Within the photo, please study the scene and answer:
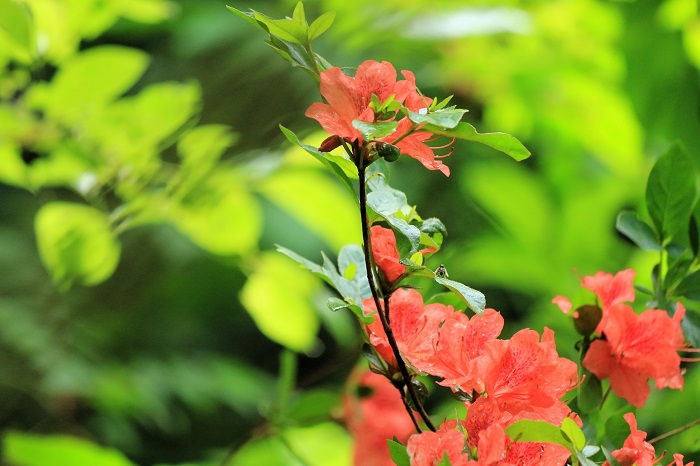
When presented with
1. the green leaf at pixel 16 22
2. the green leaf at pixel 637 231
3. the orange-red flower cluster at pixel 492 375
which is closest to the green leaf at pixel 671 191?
the green leaf at pixel 637 231

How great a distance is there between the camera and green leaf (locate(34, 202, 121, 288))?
0.56 metres

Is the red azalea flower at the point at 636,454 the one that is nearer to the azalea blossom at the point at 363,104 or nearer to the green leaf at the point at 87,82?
the azalea blossom at the point at 363,104

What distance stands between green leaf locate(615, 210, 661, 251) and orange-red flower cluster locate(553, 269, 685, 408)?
1.9 inches

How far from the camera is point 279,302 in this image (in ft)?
2.21

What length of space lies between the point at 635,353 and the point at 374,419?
217 millimetres

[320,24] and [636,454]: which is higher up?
[320,24]

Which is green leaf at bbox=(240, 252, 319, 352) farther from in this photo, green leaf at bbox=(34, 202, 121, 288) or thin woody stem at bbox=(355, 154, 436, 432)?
thin woody stem at bbox=(355, 154, 436, 432)

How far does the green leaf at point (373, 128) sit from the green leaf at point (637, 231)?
0.58 feet

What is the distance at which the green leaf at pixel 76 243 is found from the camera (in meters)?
0.56

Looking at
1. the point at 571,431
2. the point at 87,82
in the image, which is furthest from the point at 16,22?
the point at 571,431

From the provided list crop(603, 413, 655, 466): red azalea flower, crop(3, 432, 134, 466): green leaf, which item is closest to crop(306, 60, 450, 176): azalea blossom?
crop(603, 413, 655, 466): red azalea flower

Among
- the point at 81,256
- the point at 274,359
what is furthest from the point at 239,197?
the point at 274,359

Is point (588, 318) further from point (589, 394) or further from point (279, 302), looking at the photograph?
point (279, 302)

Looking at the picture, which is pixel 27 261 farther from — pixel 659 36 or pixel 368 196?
pixel 368 196
